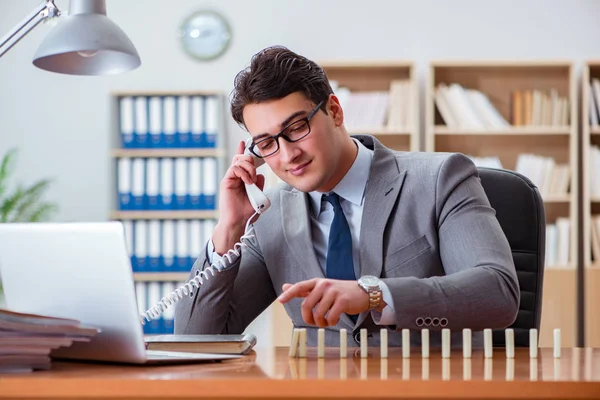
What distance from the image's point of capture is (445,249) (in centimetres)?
161

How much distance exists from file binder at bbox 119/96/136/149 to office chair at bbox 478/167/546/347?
299 centimetres

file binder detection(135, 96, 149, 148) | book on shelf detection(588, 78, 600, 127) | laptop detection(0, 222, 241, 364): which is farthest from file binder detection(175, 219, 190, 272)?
laptop detection(0, 222, 241, 364)

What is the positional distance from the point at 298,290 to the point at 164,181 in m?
3.34

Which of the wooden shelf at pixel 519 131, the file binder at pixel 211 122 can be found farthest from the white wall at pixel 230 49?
the wooden shelf at pixel 519 131

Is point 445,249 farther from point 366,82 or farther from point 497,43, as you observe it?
point 497,43

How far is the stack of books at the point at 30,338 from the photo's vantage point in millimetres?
980

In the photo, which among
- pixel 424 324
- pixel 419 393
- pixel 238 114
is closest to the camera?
pixel 419 393

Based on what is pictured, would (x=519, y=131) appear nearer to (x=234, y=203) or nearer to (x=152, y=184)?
(x=152, y=184)

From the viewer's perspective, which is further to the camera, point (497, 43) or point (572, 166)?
point (497, 43)

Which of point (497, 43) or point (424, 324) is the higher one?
point (497, 43)

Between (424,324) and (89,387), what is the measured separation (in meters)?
0.61

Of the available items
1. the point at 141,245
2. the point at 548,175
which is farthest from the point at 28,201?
the point at 548,175

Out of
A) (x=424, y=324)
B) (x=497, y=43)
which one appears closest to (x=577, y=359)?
(x=424, y=324)

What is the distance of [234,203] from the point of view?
1749 millimetres
